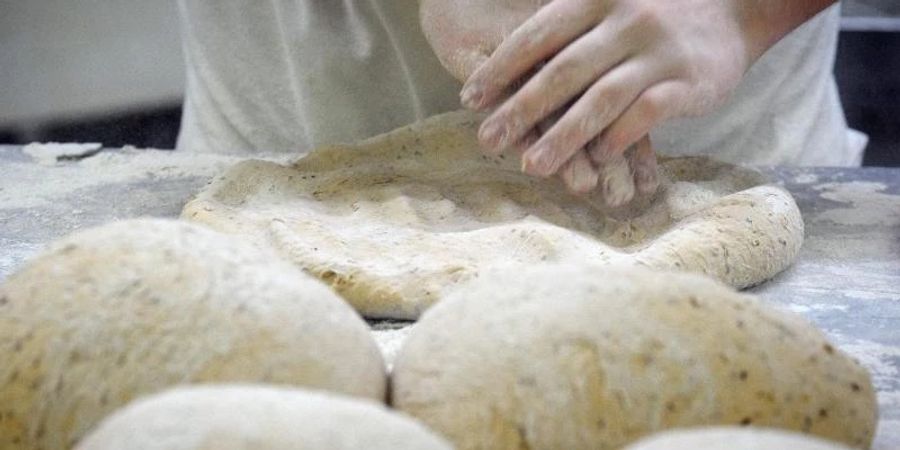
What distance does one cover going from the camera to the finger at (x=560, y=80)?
1.38 m

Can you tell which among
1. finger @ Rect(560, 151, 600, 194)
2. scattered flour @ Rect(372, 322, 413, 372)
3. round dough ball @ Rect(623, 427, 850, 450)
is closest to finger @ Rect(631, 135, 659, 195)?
finger @ Rect(560, 151, 600, 194)

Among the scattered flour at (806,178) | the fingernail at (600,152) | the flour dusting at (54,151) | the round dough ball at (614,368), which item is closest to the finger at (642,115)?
the fingernail at (600,152)

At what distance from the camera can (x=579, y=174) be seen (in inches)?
56.1

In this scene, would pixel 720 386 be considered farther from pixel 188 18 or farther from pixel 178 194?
pixel 188 18

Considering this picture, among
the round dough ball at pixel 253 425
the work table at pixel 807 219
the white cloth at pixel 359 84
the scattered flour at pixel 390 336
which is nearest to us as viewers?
the round dough ball at pixel 253 425

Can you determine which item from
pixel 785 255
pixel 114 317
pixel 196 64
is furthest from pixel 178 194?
pixel 114 317

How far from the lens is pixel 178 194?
5.95ft

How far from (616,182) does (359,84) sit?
0.70m

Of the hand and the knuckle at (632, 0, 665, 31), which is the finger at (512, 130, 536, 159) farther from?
the knuckle at (632, 0, 665, 31)

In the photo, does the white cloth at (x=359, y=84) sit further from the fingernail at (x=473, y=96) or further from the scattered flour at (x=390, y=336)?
the scattered flour at (x=390, y=336)

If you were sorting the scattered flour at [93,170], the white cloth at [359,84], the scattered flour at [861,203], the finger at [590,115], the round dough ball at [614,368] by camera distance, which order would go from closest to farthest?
1. the round dough ball at [614,368]
2. the finger at [590,115]
3. the scattered flour at [861,203]
4. the scattered flour at [93,170]
5. the white cloth at [359,84]

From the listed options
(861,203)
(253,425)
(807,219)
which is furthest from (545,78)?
(253,425)

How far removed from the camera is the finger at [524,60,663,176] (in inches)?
54.1

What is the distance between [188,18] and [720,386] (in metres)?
1.64
